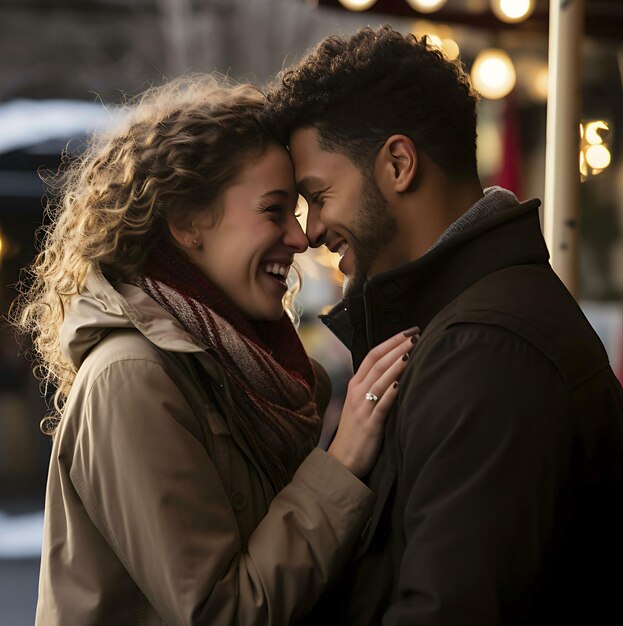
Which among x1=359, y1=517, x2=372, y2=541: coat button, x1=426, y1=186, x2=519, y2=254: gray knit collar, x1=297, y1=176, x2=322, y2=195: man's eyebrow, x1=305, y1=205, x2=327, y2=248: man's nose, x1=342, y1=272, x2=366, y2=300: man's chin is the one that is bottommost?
x1=359, y1=517, x2=372, y2=541: coat button

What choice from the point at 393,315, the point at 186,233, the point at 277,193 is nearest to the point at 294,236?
the point at 277,193

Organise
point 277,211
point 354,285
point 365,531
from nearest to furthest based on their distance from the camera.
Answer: point 365,531
point 354,285
point 277,211

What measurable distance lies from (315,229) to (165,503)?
2.13 feet

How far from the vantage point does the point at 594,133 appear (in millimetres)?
4473

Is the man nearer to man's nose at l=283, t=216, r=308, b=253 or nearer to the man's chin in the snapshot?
the man's chin

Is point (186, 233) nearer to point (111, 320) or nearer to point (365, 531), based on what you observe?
point (111, 320)

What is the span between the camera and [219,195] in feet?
7.04

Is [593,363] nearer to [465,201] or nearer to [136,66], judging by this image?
[465,201]

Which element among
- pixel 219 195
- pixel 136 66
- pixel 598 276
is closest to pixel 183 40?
pixel 136 66

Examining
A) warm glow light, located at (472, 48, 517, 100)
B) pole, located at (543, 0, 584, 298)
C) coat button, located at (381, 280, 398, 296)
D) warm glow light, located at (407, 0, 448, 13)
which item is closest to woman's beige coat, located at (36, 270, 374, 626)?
coat button, located at (381, 280, 398, 296)

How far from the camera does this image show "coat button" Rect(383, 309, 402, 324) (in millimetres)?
1805

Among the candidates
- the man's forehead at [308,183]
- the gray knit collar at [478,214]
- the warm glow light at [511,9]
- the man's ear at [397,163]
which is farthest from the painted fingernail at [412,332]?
the warm glow light at [511,9]

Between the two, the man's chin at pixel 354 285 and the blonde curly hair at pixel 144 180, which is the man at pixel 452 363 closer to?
the man's chin at pixel 354 285

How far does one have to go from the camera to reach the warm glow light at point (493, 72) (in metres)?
4.99
